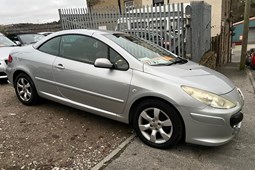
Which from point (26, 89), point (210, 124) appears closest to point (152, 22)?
point (26, 89)

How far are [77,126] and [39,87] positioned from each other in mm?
1061

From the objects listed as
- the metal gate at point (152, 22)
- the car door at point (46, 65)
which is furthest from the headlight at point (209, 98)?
the metal gate at point (152, 22)

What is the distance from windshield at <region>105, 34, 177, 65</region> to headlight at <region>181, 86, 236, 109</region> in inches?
30.8

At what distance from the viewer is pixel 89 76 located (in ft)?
11.8

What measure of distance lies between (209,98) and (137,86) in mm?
912

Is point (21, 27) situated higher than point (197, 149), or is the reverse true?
point (21, 27)

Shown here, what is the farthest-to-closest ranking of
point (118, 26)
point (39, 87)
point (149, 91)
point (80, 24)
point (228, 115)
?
point (80, 24) → point (118, 26) → point (39, 87) → point (149, 91) → point (228, 115)

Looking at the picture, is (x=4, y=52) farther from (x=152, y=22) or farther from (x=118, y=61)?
(x=118, y=61)

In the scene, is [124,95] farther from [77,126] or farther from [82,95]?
[77,126]

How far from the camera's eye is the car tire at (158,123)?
304 centimetres

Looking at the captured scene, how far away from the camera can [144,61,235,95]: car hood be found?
307cm

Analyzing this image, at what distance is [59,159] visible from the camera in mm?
3029

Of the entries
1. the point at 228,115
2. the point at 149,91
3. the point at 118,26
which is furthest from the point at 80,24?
the point at 228,115

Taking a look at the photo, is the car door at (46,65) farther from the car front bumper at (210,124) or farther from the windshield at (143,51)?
the car front bumper at (210,124)
